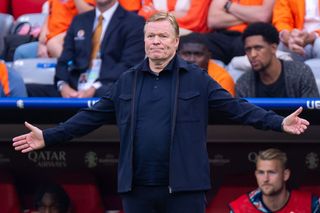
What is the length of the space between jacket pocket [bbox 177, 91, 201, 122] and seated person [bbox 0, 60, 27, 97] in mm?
2212

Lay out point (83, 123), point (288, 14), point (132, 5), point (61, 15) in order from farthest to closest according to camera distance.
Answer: point (61, 15) < point (132, 5) < point (288, 14) < point (83, 123)

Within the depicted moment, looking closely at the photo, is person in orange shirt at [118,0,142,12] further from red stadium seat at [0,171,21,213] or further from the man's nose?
the man's nose

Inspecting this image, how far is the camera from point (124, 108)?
4449 millimetres

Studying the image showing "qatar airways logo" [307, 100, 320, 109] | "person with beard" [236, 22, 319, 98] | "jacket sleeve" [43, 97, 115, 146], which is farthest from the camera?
"person with beard" [236, 22, 319, 98]

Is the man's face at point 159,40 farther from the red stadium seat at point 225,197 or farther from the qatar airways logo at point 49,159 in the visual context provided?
the qatar airways logo at point 49,159

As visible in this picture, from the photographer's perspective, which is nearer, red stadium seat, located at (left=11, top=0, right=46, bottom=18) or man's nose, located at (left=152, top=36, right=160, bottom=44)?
man's nose, located at (left=152, top=36, right=160, bottom=44)

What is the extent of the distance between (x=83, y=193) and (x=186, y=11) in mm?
1716

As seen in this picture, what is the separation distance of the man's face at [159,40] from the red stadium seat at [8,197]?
249cm

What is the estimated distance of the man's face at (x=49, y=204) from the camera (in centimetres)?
621

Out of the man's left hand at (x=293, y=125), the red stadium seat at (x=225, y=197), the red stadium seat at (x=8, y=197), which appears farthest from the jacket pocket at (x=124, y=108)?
the red stadium seat at (x=8, y=197)

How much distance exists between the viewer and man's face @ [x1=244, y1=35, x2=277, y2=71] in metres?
6.07

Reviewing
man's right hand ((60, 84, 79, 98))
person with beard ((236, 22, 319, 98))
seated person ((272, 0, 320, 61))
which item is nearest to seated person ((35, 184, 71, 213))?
man's right hand ((60, 84, 79, 98))

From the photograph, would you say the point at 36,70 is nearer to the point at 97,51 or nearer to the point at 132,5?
the point at 97,51

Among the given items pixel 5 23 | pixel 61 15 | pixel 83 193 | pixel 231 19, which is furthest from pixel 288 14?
pixel 5 23
